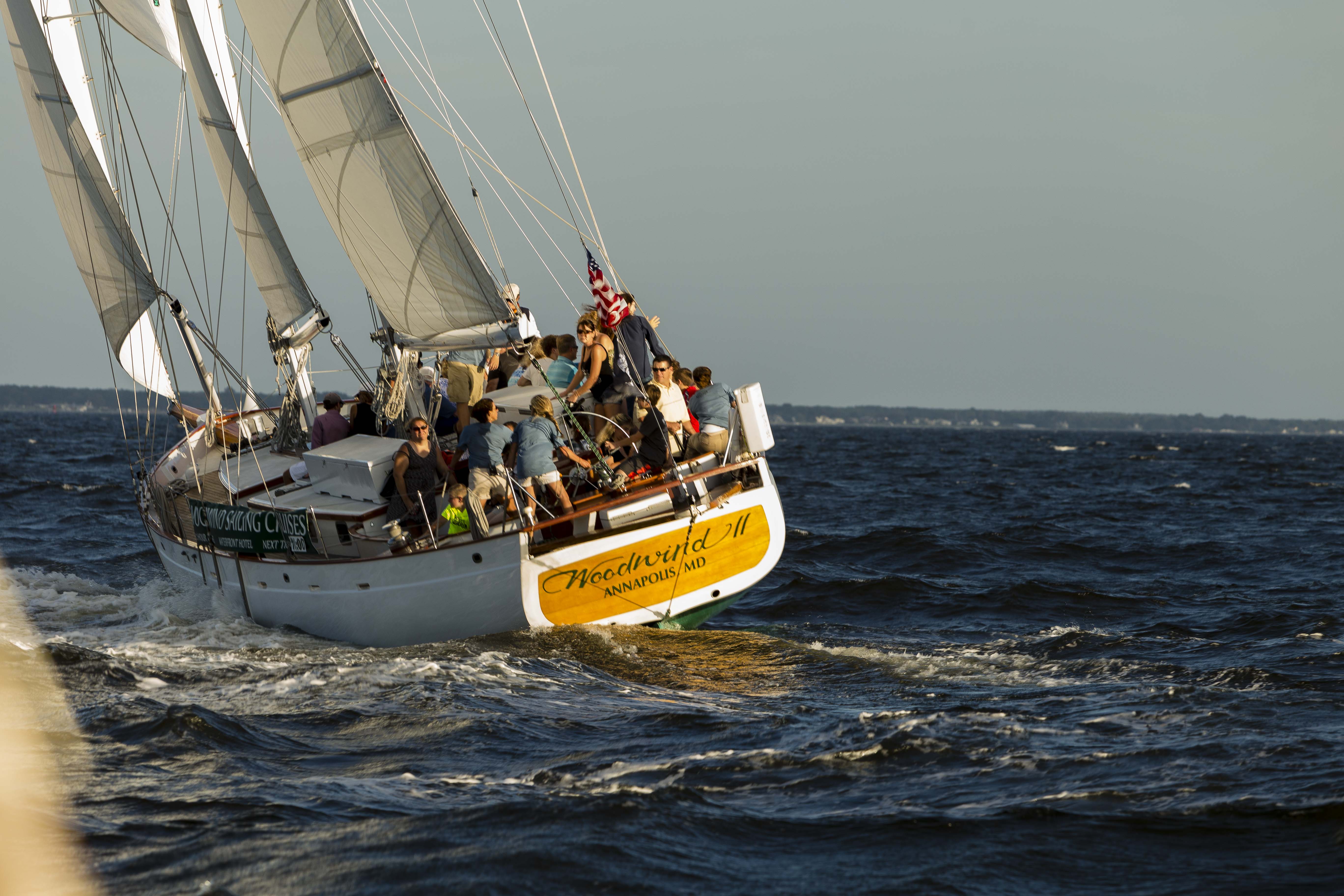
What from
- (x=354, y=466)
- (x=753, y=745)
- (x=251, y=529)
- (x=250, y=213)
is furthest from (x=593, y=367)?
(x=250, y=213)

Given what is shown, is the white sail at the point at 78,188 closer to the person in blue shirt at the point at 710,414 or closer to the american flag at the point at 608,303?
the american flag at the point at 608,303

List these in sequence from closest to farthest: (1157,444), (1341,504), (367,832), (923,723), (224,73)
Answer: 1. (367,832)
2. (923,723)
3. (224,73)
4. (1341,504)
5. (1157,444)

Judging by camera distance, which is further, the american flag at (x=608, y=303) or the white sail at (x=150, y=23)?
the white sail at (x=150, y=23)

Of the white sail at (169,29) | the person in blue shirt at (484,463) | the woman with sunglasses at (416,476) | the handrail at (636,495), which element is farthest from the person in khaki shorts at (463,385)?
the white sail at (169,29)

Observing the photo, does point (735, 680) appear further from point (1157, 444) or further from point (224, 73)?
point (1157, 444)

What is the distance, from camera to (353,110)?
1038 centimetres

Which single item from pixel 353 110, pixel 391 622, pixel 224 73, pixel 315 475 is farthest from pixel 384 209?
pixel 224 73

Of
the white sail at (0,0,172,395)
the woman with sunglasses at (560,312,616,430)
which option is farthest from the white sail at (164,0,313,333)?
the woman with sunglasses at (560,312,616,430)

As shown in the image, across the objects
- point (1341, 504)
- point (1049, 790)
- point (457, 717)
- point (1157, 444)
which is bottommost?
point (1157, 444)

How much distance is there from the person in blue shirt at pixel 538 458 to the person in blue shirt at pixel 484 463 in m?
0.13

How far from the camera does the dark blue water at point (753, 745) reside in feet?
17.6

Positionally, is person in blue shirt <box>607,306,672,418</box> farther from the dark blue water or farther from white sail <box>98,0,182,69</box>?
white sail <box>98,0,182,69</box>

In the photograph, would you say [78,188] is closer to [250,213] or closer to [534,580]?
[250,213]

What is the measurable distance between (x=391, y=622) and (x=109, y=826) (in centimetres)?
419
